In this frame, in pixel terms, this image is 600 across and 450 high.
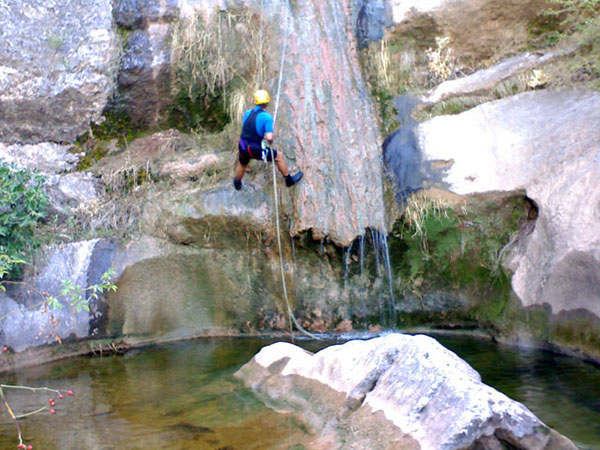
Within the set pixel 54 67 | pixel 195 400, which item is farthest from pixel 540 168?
pixel 54 67

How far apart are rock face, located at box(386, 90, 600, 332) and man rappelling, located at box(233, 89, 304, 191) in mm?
1443

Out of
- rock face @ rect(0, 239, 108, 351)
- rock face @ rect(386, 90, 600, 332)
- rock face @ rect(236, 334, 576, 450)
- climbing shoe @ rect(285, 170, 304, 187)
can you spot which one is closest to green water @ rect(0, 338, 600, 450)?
rock face @ rect(236, 334, 576, 450)

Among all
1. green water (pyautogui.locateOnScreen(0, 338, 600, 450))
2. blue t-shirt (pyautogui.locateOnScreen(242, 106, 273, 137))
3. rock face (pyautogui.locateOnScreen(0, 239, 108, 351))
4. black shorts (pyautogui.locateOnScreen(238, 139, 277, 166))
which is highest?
blue t-shirt (pyautogui.locateOnScreen(242, 106, 273, 137))

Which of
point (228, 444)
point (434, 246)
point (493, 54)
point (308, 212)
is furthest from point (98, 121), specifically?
point (228, 444)

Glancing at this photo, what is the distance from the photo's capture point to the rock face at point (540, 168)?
235 inches

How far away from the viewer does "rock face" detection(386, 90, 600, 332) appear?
598cm

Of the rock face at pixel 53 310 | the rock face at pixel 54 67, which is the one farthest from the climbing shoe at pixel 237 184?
the rock face at pixel 54 67

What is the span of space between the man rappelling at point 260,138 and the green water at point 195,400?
209cm

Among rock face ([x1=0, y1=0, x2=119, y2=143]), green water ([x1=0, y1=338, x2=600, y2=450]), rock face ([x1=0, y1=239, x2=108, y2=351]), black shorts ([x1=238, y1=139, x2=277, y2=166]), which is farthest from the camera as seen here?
rock face ([x1=0, y1=0, x2=119, y2=143])

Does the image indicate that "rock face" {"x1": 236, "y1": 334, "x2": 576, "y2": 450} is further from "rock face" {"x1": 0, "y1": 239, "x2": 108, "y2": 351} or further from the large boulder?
the large boulder

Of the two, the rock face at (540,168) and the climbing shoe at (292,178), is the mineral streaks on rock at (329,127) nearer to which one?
the climbing shoe at (292,178)

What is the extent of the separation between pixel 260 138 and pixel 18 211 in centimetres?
280

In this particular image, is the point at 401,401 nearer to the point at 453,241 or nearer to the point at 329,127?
the point at 453,241

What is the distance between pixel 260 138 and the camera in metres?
7.50
